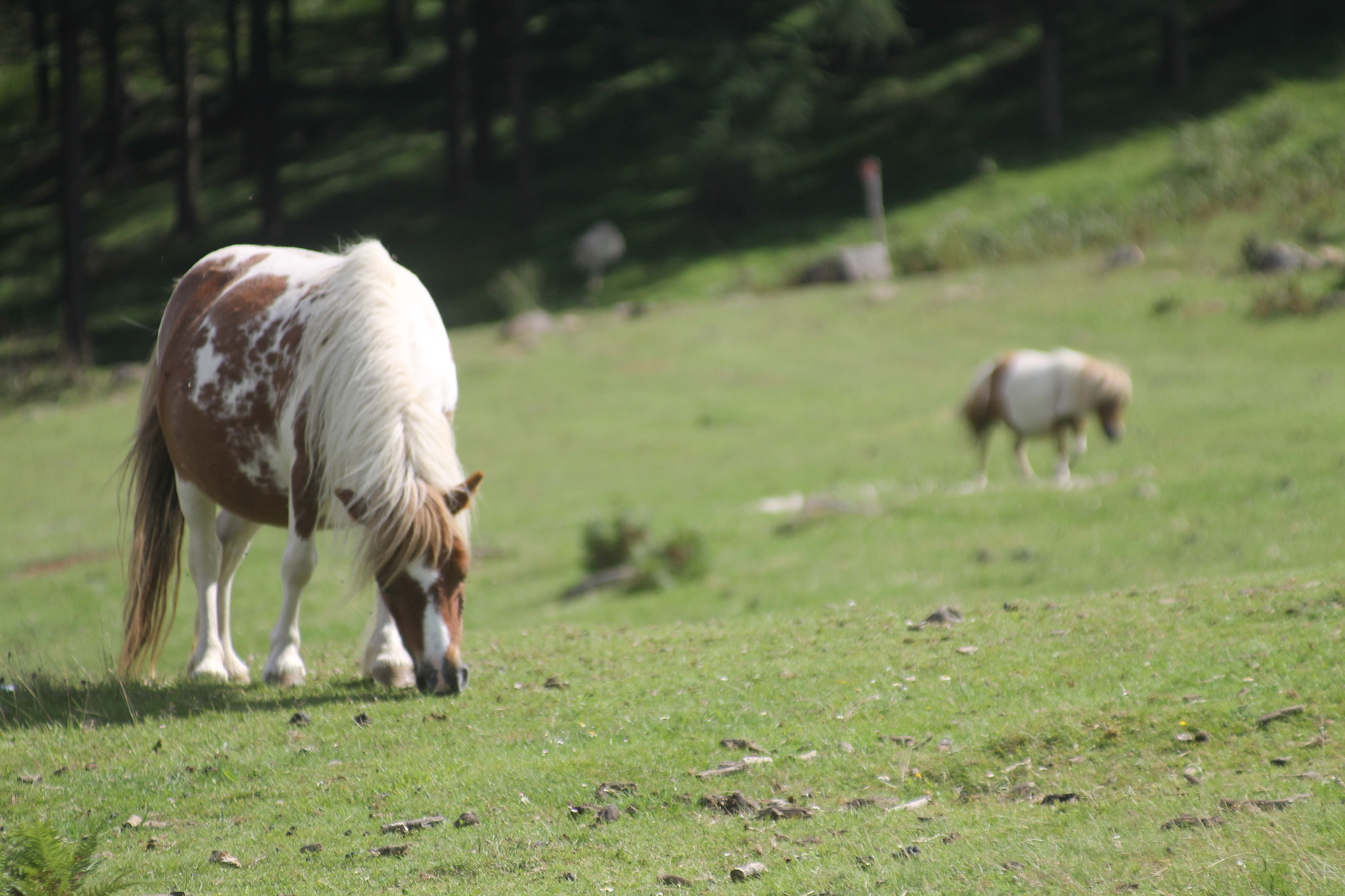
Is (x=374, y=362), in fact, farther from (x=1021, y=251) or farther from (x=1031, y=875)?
(x=1021, y=251)

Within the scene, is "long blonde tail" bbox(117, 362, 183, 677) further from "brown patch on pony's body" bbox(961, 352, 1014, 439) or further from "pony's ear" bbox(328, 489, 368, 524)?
"brown patch on pony's body" bbox(961, 352, 1014, 439)

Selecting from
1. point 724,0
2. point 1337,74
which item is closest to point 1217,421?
point 724,0

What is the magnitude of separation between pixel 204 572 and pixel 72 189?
2818 cm

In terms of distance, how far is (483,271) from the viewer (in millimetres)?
36188

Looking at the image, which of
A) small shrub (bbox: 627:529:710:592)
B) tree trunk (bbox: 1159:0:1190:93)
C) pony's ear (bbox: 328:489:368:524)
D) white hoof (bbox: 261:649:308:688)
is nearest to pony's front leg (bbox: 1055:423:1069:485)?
small shrub (bbox: 627:529:710:592)

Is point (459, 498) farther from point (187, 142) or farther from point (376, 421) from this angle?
point (187, 142)

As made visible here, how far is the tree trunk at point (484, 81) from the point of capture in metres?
44.6

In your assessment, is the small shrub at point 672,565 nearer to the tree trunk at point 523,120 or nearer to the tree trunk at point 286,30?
the tree trunk at point 523,120

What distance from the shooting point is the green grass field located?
14.0ft

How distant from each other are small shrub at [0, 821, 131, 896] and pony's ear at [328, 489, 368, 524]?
2270mm

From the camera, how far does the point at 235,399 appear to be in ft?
22.3

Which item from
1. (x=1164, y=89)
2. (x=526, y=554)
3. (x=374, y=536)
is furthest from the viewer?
(x=1164, y=89)

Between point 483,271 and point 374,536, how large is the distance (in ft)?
103

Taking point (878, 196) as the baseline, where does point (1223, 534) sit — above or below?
below
